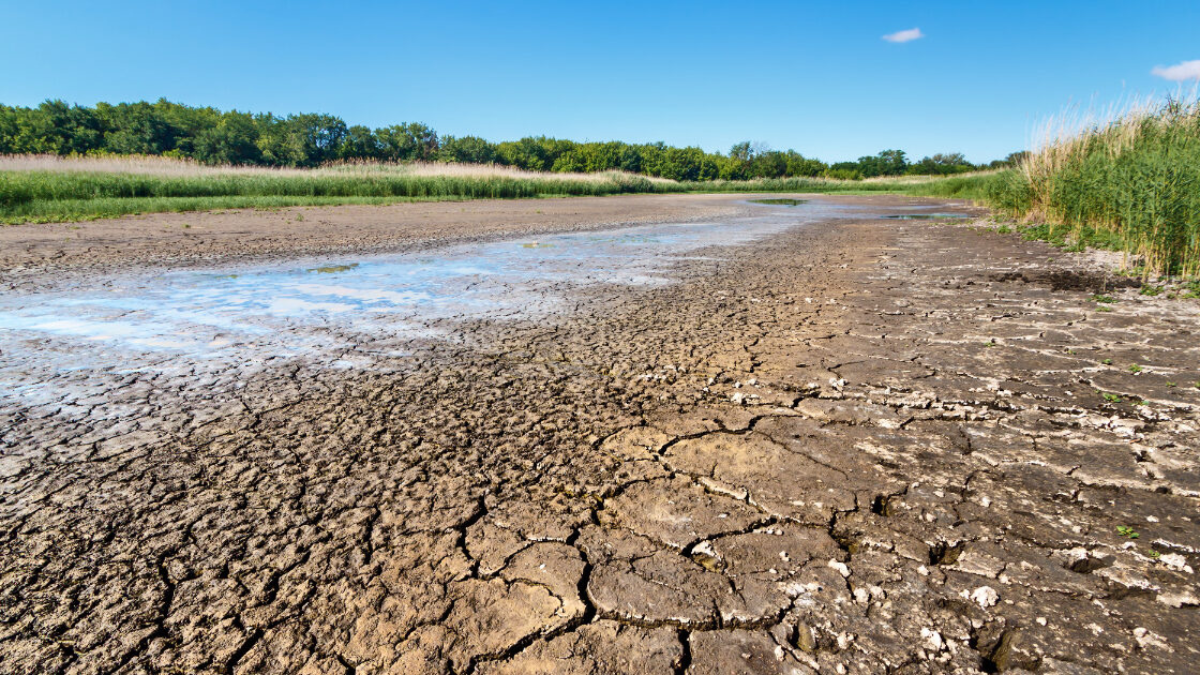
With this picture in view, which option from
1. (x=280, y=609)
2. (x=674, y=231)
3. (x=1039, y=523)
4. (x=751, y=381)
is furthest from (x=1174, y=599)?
(x=674, y=231)

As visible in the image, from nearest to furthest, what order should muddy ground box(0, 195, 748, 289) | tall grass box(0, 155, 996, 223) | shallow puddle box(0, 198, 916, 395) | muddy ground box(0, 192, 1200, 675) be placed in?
muddy ground box(0, 192, 1200, 675) → shallow puddle box(0, 198, 916, 395) → muddy ground box(0, 195, 748, 289) → tall grass box(0, 155, 996, 223)

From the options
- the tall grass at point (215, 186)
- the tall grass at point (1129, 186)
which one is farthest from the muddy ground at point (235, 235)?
the tall grass at point (1129, 186)

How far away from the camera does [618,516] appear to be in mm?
1745

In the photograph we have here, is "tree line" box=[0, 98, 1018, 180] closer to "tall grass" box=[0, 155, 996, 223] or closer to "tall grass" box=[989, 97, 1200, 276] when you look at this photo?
"tall grass" box=[0, 155, 996, 223]

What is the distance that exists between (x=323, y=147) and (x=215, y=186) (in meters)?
42.5

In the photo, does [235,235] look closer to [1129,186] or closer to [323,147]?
[1129,186]

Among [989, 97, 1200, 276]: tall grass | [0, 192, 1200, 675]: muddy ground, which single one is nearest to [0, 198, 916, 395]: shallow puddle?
[0, 192, 1200, 675]: muddy ground

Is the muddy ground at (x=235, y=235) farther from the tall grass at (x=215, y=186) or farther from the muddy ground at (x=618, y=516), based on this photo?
the muddy ground at (x=618, y=516)

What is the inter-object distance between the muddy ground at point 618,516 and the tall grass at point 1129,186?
9.38 feet

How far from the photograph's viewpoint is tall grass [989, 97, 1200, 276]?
519cm

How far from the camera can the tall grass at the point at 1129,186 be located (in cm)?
519

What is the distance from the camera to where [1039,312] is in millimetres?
4203

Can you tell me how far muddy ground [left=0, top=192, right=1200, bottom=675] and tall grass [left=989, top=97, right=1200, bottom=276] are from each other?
9.38 feet

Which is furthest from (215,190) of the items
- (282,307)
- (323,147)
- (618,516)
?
(323,147)
